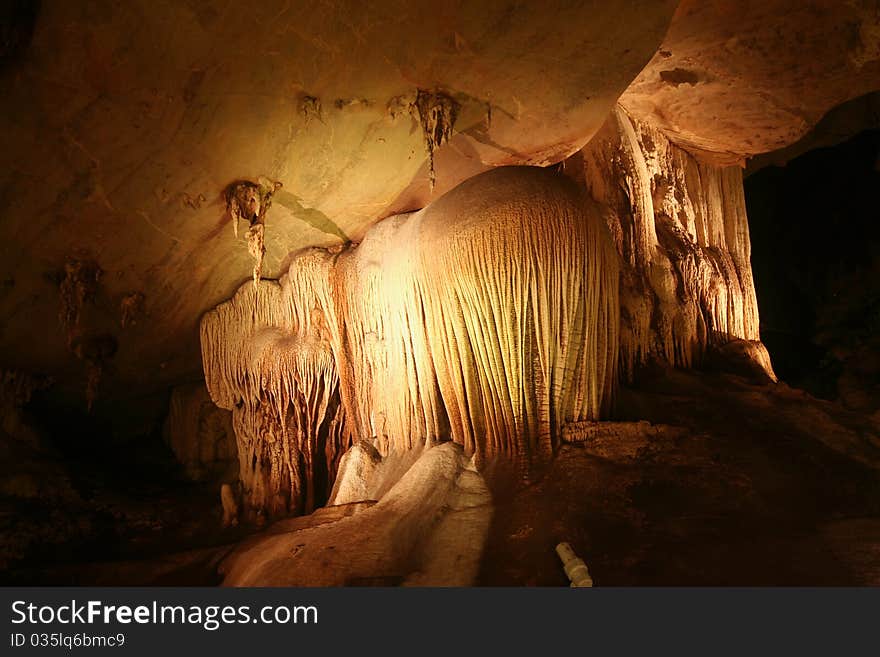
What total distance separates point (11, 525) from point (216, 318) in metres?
3.19

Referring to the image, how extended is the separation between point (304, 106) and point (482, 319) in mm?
2065

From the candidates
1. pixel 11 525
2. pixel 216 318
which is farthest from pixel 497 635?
pixel 11 525

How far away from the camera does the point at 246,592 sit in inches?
107

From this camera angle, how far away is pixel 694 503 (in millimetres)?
3998

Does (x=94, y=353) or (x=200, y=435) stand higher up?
(x=94, y=353)

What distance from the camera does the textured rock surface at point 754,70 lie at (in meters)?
5.31

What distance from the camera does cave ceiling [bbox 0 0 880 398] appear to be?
4.15 meters

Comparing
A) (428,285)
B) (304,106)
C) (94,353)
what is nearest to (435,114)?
(304,106)

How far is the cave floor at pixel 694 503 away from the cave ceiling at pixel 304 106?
2613 mm


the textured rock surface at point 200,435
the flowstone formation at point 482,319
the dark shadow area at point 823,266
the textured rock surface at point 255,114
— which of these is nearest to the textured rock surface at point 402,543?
the flowstone formation at point 482,319

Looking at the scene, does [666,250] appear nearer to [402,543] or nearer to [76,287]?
[402,543]

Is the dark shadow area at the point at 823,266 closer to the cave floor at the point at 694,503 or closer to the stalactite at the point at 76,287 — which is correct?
the cave floor at the point at 694,503

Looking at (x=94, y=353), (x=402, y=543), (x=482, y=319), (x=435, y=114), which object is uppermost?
(x=435, y=114)

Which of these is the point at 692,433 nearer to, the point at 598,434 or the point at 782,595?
the point at 598,434
